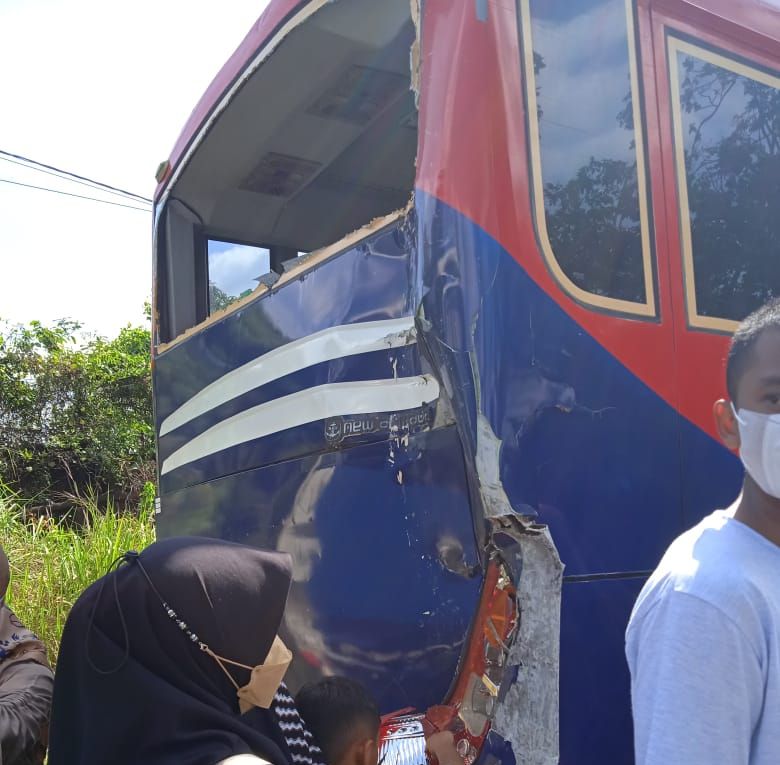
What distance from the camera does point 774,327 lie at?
1357 millimetres

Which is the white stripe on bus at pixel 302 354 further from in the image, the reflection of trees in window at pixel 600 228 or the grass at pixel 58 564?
the grass at pixel 58 564

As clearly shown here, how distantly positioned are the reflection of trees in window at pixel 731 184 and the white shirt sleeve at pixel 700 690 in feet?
3.76

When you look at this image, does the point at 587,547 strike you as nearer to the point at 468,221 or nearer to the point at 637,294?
the point at 637,294

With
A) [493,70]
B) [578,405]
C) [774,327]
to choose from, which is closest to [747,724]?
[774,327]

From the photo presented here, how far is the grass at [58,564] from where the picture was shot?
5.82 metres

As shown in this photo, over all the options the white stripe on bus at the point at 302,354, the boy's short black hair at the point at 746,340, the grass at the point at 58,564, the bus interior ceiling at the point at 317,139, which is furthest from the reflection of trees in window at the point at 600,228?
the grass at the point at 58,564

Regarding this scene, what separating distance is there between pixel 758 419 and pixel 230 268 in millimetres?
2874

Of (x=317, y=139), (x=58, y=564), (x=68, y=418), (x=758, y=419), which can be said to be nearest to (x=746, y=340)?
(x=758, y=419)

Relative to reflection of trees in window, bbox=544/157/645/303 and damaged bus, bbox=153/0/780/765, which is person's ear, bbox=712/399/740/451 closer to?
damaged bus, bbox=153/0/780/765

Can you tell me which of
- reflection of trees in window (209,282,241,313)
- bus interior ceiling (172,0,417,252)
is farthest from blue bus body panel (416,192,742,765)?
reflection of trees in window (209,282,241,313)

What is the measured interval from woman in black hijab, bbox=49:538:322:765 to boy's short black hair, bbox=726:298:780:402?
0.97m

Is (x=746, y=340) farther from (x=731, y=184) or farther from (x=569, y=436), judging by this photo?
(x=731, y=184)

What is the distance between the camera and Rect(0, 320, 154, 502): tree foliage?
11672 mm

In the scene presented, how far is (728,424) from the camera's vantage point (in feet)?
4.64
